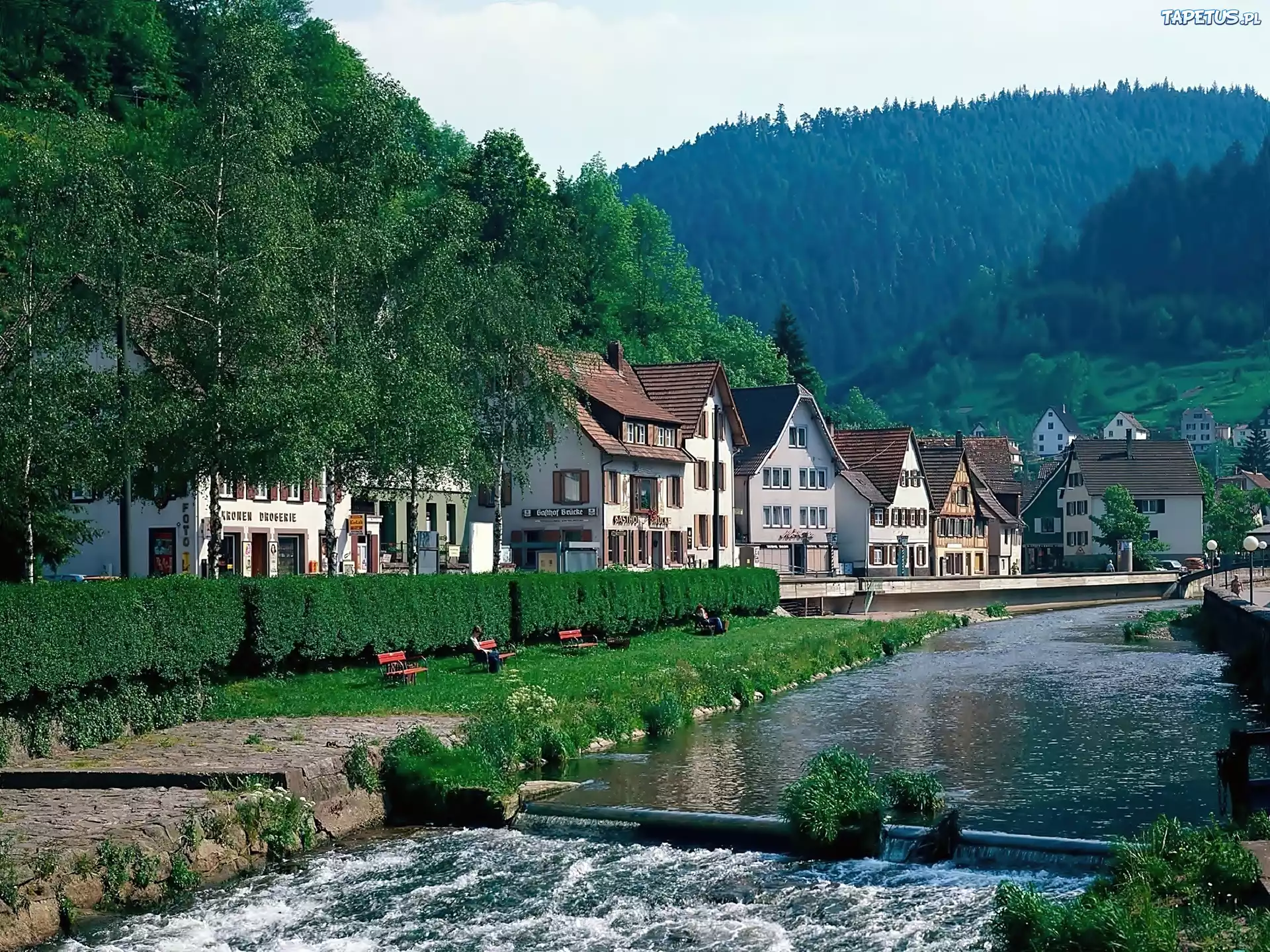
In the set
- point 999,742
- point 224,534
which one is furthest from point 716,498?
point 999,742

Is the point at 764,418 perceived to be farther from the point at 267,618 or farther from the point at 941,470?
the point at 267,618

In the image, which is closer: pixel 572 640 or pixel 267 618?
pixel 267 618

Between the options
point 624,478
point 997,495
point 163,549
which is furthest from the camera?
point 997,495

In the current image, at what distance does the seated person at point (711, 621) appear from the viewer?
2291 inches

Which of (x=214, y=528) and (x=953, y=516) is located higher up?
(x=953, y=516)

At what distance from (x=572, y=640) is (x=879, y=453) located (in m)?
63.2

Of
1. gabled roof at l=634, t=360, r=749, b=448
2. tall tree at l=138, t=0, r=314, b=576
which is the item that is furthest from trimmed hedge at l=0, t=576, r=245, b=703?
gabled roof at l=634, t=360, r=749, b=448

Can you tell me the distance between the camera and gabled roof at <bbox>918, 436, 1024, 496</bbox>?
449ft

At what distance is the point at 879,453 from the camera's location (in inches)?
4269

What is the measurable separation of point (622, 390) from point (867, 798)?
5686cm

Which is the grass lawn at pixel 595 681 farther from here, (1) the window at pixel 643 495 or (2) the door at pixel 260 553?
(1) the window at pixel 643 495

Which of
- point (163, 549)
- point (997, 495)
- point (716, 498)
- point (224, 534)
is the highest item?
point (997, 495)

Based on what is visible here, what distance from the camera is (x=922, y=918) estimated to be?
19750 mm

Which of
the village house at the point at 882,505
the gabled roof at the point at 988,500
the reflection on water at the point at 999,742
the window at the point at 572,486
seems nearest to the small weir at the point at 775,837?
the reflection on water at the point at 999,742
